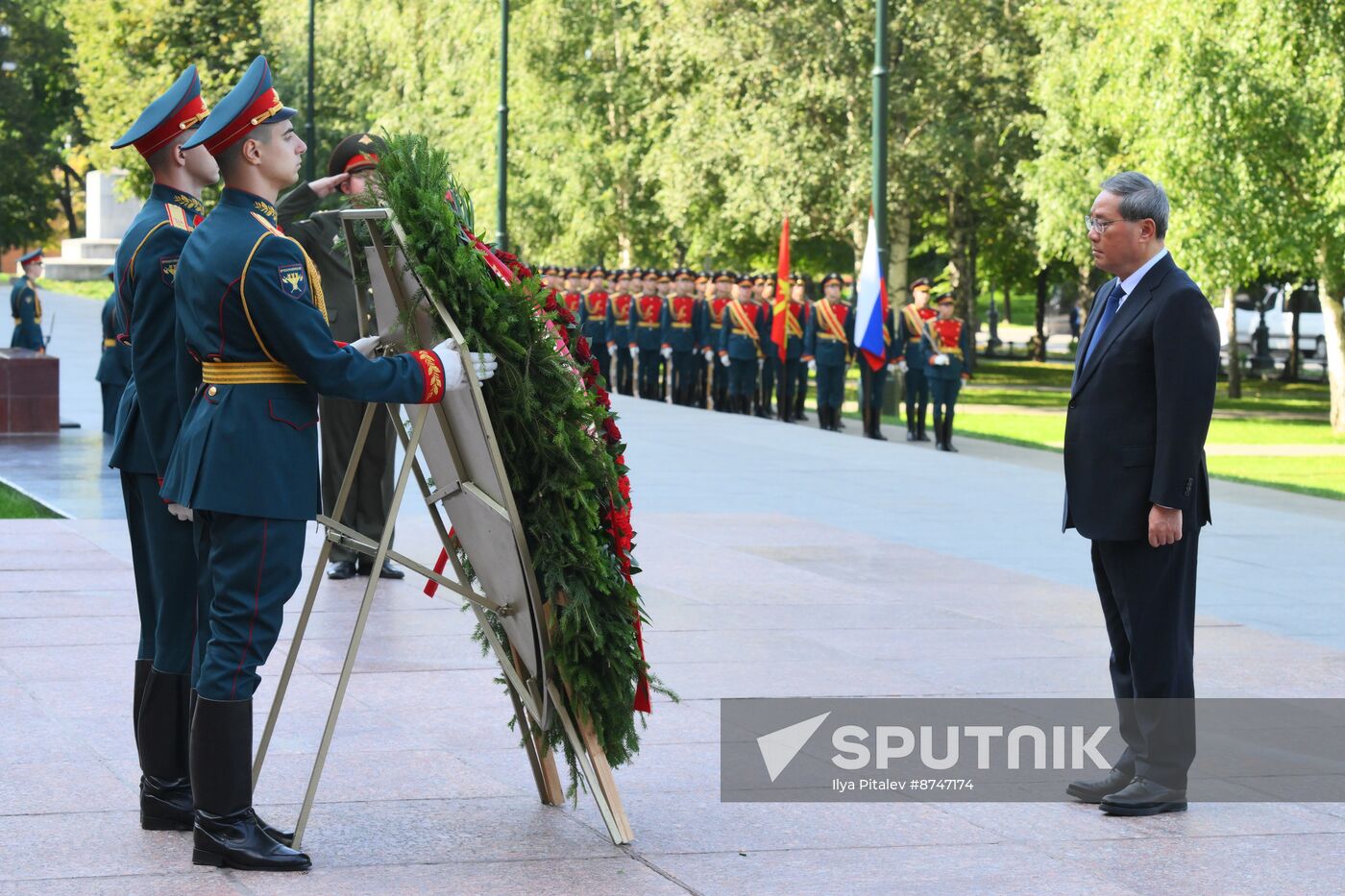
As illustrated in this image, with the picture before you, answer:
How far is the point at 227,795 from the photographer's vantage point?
4715 mm

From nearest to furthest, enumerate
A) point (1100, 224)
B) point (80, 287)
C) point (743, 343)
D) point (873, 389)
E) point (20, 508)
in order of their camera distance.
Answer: point (1100, 224), point (20, 508), point (873, 389), point (743, 343), point (80, 287)

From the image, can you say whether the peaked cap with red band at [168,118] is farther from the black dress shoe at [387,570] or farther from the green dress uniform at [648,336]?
the green dress uniform at [648,336]

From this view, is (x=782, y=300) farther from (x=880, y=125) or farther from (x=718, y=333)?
(x=880, y=125)

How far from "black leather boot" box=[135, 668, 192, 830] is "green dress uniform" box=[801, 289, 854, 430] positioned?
Answer: 1694 centimetres

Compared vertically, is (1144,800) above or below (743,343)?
below

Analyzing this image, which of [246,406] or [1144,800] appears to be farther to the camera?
[1144,800]

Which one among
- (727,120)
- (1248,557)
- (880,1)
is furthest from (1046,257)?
(1248,557)

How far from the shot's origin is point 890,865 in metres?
4.93

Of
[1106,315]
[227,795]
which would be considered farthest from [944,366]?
[227,795]

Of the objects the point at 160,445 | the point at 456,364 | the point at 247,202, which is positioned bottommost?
the point at 160,445

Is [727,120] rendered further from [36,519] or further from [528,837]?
[528,837]

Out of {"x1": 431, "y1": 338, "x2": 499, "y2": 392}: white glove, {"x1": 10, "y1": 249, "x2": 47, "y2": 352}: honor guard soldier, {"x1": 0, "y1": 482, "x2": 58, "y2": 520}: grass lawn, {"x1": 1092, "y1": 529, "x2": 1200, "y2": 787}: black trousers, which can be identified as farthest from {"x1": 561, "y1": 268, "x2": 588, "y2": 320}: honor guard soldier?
{"x1": 431, "y1": 338, "x2": 499, "y2": 392}: white glove

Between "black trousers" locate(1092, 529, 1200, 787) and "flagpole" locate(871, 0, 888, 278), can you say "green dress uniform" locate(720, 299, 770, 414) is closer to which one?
"flagpole" locate(871, 0, 888, 278)

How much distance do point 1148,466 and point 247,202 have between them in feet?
8.53
